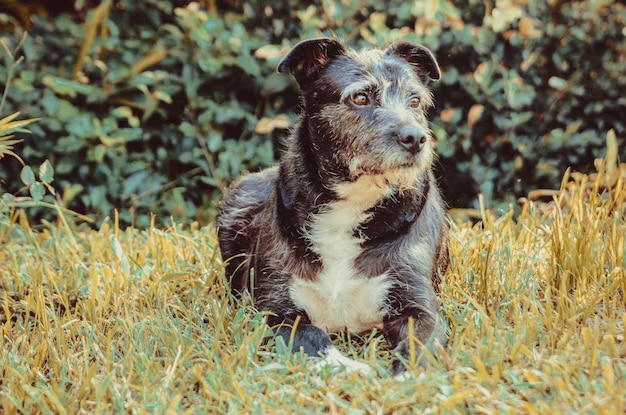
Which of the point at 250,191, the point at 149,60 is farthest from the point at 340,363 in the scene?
the point at 149,60

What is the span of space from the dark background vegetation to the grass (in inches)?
59.0

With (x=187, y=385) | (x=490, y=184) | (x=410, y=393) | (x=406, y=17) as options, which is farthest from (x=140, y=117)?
(x=410, y=393)

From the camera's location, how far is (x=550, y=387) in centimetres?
269

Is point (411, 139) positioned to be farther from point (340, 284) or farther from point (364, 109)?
point (340, 284)

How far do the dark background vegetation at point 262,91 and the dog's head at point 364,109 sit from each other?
6.73 ft

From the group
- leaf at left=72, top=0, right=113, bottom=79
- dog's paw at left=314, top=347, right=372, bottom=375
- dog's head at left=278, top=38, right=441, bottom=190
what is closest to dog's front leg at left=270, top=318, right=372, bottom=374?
dog's paw at left=314, top=347, right=372, bottom=375

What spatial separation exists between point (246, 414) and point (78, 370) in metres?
0.77

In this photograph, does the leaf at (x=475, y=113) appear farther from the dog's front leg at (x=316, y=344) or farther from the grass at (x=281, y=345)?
the dog's front leg at (x=316, y=344)

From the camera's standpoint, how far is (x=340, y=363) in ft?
10.2

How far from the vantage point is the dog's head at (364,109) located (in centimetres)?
345

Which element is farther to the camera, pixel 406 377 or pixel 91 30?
pixel 91 30

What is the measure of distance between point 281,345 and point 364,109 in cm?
114

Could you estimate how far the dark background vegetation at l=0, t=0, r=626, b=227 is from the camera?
593cm

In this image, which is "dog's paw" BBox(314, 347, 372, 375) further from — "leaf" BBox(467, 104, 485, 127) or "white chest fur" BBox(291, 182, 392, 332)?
"leaf" BBox(467, 104, 485, 127)
